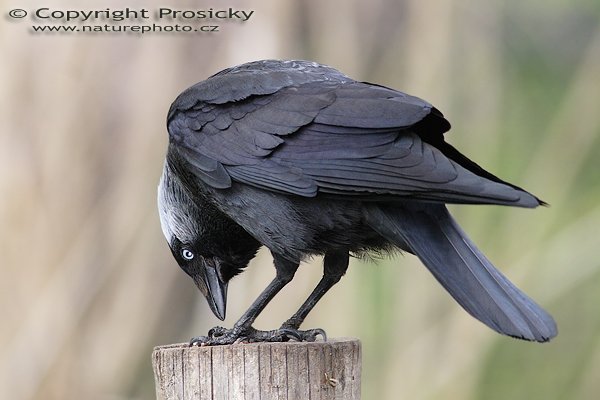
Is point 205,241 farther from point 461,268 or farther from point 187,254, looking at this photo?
point 461,268

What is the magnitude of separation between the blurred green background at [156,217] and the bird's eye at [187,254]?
127 cm

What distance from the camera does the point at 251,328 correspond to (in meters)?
3.96

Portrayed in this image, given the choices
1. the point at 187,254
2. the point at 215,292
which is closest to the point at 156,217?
the point at 187,254

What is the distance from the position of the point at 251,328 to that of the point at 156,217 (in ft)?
7.18

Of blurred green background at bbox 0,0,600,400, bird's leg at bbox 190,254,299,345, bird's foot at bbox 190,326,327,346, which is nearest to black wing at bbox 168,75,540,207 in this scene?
bird's leg at bbox 190,254,299,345

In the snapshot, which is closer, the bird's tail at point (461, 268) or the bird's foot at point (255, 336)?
the bird's tail at point (461, 268)

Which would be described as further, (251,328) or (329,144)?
(251,328)

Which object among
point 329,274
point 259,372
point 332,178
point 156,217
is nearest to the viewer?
point 259,372

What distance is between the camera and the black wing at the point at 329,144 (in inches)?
134

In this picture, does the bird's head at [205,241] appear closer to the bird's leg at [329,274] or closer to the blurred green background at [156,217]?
the bird's leg at [329,274]

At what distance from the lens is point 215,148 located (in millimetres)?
3947

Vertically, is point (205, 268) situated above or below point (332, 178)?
below

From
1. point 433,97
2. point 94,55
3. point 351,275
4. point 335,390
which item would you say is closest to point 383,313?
point 351,275

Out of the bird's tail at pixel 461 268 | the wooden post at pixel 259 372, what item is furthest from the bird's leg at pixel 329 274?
the wooden post at pixel 259 372
